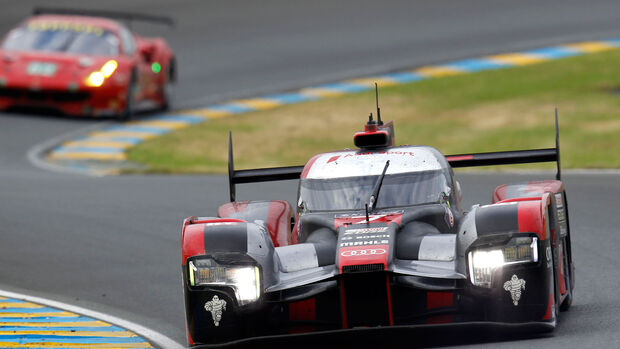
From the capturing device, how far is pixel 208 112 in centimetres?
2552

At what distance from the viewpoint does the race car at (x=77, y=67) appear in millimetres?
22594

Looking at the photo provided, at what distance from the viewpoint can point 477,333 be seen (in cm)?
892

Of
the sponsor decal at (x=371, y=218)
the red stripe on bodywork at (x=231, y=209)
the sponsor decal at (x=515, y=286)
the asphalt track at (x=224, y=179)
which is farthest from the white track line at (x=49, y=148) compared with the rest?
the sponsor decal at (x=515, y=286)

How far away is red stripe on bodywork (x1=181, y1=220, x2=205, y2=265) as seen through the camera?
876cm

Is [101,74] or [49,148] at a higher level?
[101,74]

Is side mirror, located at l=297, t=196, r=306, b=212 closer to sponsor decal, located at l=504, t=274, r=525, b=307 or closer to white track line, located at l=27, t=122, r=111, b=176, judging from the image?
sponsor decal, located at l=504, t=274, r=525, b=307

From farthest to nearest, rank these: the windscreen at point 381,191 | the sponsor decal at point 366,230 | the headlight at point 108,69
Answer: the headlight at point 108,69, the windscreen at point 381,191, the sponsor decal at point 366,230

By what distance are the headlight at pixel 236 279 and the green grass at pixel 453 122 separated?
411 inches

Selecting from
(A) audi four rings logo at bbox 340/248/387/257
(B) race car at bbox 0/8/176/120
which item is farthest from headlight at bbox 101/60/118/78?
(A) audi four rings logo at bbox 340/248/387/257

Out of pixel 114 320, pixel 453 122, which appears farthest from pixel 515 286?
pixel 453 122

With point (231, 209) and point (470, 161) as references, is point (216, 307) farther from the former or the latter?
point (470, 161)

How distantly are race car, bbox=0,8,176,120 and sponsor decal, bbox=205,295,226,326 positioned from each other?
1448 cm

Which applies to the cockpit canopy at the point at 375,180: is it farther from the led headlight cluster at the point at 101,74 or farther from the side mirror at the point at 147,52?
the side mirror at the point at 147,52

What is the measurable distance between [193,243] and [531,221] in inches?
89.2
